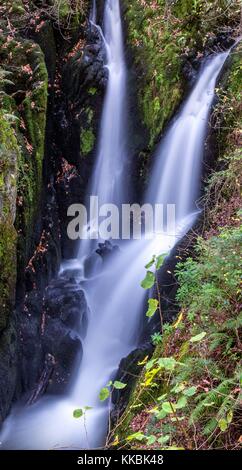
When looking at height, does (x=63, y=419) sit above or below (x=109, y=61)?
below

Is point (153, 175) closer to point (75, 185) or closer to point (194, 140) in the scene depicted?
point (194, 140)

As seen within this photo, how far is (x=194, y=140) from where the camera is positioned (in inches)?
304

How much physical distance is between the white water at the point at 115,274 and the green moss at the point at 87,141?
24 centimetres

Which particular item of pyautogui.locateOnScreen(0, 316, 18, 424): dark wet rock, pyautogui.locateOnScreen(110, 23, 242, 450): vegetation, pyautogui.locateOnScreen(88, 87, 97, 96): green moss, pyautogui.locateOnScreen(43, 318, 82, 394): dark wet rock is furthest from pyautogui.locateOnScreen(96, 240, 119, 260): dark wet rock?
pyautogui.locateOnScreen(110, 23, 242, 450): vegetation

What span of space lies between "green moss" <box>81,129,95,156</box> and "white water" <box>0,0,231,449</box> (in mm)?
238

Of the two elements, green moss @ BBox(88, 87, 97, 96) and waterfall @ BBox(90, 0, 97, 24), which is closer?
green moss @ BBox(88, 87, 97, 96)

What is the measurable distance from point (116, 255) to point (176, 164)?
89.2 inches

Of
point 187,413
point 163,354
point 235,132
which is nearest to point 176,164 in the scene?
point 235,132

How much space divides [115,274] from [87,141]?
3219 millimetres

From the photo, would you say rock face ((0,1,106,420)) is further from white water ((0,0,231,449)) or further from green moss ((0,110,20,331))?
white water ((0,0,231,449))

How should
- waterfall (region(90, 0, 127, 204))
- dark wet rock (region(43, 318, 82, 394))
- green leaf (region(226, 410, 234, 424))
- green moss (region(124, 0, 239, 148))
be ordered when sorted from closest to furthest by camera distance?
1. green leaf (region(226, 410, 234, 424))
2. dark wet rock (region(43, 318, 82, 394))
3. green moss (region(124, 0, 239, 148))
4. waterfall (region(90, 0, 127, 204))

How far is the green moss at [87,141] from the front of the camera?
8.94 m

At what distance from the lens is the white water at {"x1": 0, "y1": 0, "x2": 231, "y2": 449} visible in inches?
229

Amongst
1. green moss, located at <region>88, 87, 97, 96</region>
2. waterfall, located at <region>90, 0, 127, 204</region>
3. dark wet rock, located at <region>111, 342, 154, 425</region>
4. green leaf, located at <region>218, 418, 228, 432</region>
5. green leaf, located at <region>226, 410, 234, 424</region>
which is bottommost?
dark wet rock, located at <region>111, 342, 154, 425</region>
